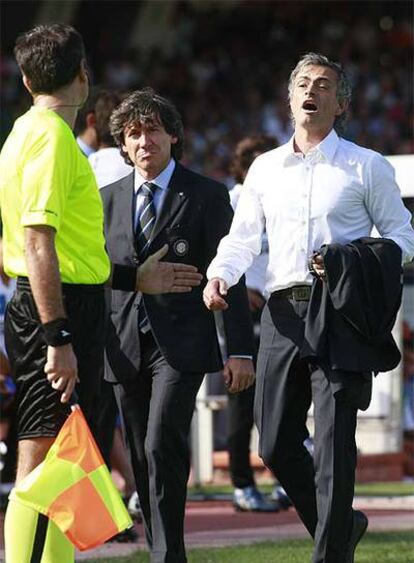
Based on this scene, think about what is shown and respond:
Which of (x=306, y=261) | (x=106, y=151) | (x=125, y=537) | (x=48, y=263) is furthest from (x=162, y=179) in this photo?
(x=125, y=537)

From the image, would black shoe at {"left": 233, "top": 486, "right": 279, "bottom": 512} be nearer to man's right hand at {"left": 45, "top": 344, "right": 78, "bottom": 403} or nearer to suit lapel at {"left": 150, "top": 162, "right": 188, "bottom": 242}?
suit lapel at {"left": 150, "top": 162, "right": 188, "bottom": 242}

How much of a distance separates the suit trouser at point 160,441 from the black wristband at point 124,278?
0.25 m

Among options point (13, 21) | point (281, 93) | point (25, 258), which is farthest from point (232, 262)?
point (13, 21)

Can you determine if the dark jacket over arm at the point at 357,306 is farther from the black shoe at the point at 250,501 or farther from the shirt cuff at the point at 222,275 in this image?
the black shoe at the point at 250,501

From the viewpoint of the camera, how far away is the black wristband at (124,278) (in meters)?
6.43

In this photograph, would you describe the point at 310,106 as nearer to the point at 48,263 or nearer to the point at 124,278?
the point at 124,278

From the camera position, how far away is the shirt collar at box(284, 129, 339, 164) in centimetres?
624

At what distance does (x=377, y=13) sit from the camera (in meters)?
27.0

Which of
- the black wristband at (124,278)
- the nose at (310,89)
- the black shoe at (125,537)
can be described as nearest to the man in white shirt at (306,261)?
the nose at (310,89)

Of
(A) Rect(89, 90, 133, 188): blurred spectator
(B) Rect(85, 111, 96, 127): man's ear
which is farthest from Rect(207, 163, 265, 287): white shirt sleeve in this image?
(B) Rect(85, 111, 96, 127): man's ear

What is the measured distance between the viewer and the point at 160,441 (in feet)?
20.9

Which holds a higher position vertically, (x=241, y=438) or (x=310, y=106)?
(x=310, y=106)

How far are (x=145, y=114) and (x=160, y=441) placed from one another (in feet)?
4.67

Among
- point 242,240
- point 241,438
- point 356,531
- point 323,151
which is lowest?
point 241,438
